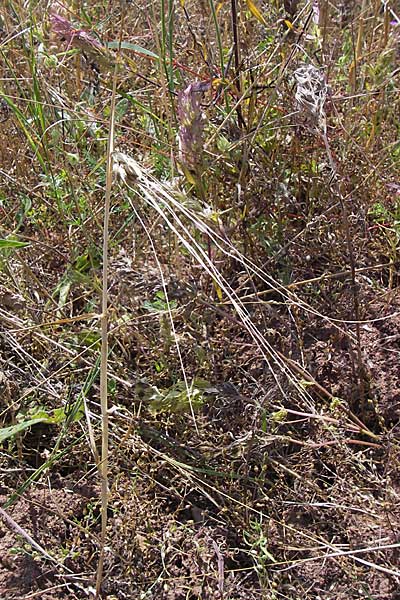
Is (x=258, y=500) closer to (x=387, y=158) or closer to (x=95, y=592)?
(x=95, y=592)

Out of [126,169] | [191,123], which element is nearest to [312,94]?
[191,123]

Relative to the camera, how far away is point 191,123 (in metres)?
1.08

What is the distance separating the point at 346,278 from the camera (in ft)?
4.83

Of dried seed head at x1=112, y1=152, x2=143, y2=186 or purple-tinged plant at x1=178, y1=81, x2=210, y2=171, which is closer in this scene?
dried seed head at x1=112, y1=152, x2=143, y2=186

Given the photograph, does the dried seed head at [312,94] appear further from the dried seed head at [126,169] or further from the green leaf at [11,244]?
the green leaf at [11,244]

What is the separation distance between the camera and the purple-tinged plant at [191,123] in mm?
1076

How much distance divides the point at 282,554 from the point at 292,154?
80 centimetres

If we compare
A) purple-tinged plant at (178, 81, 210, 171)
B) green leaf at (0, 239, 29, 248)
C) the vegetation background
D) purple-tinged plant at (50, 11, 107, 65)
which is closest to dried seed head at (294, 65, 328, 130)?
the vegetation background

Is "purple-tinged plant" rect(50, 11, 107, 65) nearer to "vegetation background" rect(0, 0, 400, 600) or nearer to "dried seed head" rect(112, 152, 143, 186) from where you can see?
"vegetation background" rect(0, 0, 400, 600)

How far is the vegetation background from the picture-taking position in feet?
3.73

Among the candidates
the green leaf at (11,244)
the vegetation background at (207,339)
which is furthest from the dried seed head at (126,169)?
the green leaf at (11,244)

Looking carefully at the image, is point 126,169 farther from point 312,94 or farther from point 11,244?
point 312,94

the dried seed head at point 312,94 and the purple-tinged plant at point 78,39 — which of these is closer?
the dried seed head at point 312,94

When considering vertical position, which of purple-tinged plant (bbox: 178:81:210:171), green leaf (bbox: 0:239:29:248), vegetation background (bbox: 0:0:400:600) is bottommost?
vegetation background (bbox: 0:0:400:600)
